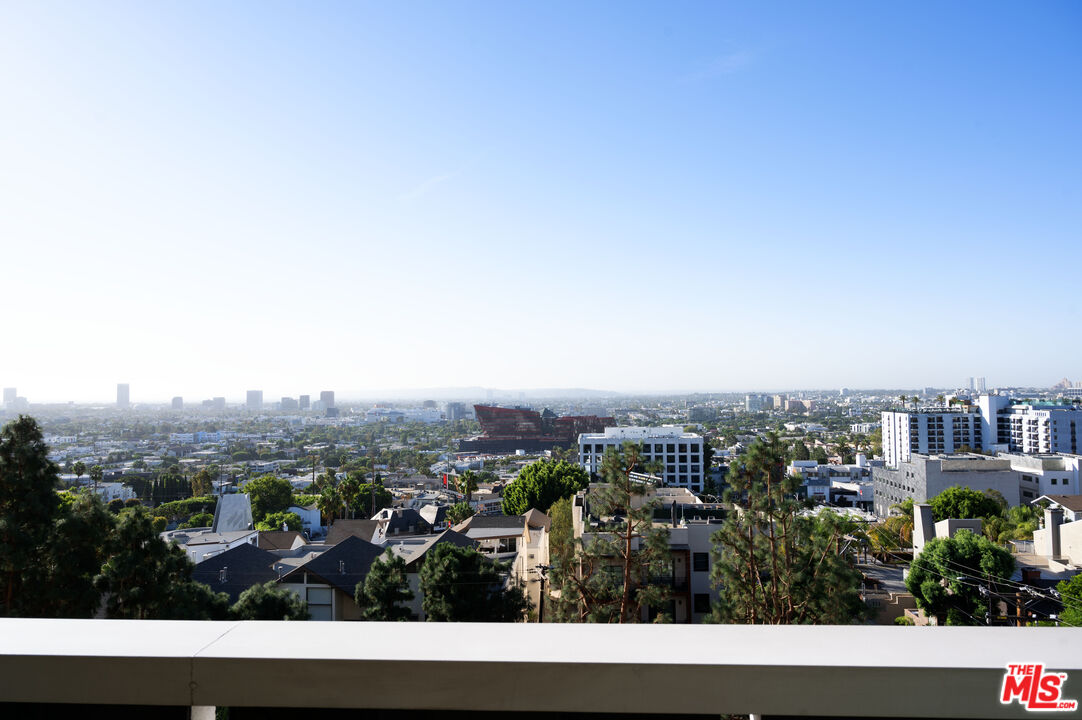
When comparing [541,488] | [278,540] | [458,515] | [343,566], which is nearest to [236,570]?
[343,566]

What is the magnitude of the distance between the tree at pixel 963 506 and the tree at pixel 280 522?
2164 centimetres

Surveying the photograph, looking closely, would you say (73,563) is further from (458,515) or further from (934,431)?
(934,431)

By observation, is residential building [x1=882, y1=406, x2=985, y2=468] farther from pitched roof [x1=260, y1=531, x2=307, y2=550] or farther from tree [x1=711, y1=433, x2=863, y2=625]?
tree [x1=711, y1=433, x2=863, y2=625]

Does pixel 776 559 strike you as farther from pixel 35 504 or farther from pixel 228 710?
pixel 35 504

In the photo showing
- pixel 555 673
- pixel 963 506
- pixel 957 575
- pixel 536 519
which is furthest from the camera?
pixel 536 519

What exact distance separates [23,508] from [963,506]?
22.6m

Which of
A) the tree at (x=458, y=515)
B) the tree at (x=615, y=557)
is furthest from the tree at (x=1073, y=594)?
the tree at (x=458, y=515)

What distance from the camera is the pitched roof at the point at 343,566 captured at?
33.5ft

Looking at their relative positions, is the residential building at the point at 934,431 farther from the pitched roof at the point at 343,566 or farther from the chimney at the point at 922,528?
the pitched roof at the point at 343,566

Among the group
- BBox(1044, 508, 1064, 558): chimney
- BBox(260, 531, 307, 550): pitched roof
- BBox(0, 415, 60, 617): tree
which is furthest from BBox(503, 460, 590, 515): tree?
BBox(0, 415, 60, 617): tree

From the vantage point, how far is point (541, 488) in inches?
894

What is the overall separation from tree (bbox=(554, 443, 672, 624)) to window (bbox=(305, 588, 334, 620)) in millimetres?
5741

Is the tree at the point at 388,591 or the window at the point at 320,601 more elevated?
the tree at the point at 388,591

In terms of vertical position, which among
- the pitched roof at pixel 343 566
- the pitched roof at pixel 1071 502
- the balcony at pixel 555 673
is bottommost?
the pitched roof at pixel 1071 502
